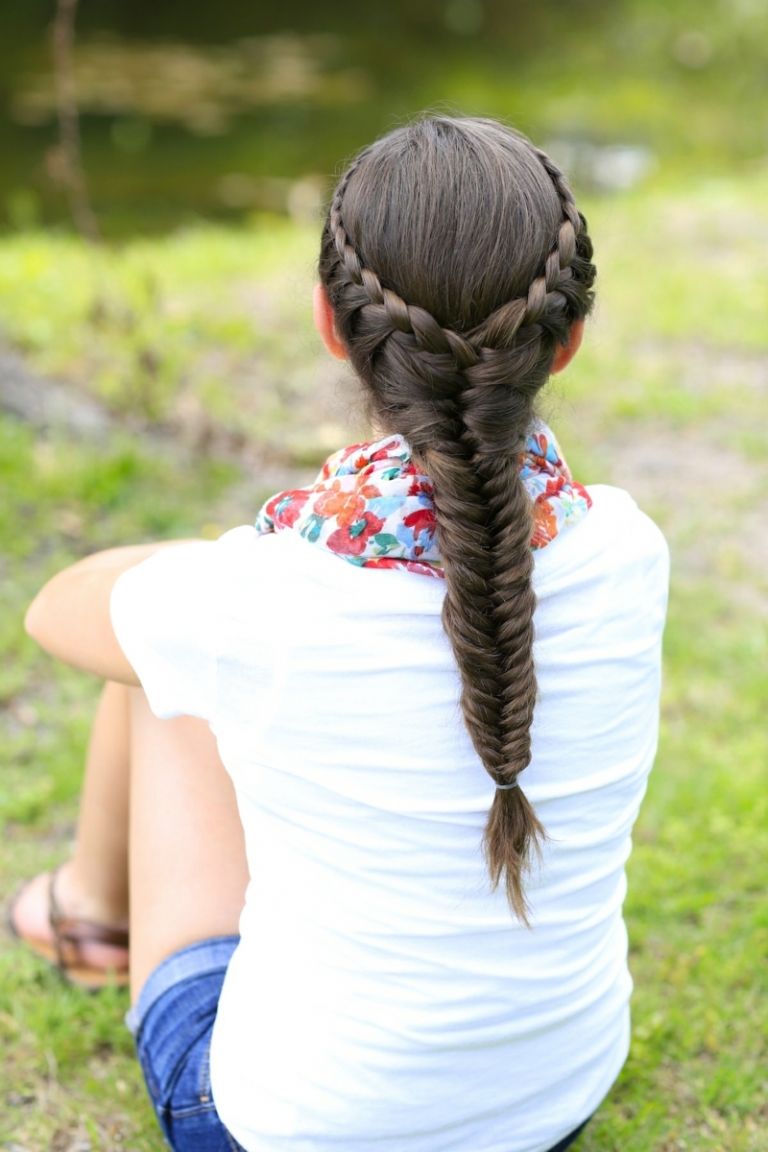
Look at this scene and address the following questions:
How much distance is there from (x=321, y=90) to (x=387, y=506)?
828 centimetres

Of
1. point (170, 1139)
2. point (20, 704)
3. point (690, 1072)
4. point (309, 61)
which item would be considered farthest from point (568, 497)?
point (309, 61)

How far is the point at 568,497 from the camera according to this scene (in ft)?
4.09

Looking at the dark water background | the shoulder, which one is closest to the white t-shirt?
the shoulder

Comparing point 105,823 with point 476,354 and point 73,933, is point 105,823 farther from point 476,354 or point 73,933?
point 476,354

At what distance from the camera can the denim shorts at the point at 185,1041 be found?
1409 mm

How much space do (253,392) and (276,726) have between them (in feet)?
8.42

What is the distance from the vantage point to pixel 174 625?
1.21 metres

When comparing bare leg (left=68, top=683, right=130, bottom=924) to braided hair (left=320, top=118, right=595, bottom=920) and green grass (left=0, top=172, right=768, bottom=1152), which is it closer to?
green grass (left=0, top=172, right=768, bottom=1152)

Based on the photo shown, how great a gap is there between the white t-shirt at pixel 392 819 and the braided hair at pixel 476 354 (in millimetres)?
38

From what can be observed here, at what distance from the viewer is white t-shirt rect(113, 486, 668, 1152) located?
118cm

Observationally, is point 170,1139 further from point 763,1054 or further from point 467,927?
point 763,1054

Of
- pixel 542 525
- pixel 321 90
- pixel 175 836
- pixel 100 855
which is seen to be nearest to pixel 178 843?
pixel 175 836

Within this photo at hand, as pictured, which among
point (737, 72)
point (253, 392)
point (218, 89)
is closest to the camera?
point (253, 392)

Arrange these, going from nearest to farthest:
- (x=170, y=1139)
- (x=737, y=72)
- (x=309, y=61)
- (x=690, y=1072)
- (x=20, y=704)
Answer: (x=170, y=1139), (x=690, y=1072), (x=20, y=704), (x=309, y=61), (x=737, y=72)
